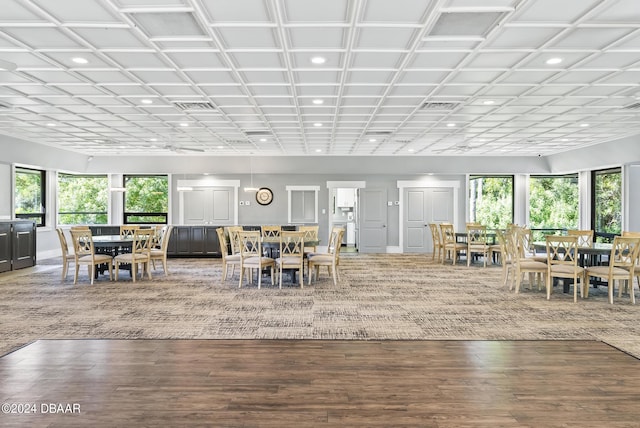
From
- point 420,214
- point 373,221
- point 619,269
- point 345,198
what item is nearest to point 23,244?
point 373,221

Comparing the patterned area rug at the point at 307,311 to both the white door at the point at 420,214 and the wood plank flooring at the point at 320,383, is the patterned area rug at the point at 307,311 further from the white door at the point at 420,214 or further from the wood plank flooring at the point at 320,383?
the white door at the point at 420,214

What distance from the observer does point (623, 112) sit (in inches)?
274

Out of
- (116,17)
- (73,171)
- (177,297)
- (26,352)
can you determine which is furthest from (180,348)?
(73,171)

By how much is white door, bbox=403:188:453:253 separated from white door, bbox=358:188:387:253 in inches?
28.5

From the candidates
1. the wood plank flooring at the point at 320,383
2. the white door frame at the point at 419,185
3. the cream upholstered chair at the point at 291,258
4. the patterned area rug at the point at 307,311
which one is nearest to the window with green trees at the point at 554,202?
the white door frame at the point at 419,185

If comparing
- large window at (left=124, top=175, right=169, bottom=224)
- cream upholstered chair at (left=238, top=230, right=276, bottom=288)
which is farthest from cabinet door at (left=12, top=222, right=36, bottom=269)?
cream upholstered chair at (left=238, top=230, right=276, bottom=288)

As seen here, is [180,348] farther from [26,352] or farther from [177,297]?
[177,297]

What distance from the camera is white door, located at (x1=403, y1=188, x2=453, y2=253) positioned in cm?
1314

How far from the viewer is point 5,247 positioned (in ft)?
27.3

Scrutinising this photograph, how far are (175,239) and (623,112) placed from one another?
35.5ft

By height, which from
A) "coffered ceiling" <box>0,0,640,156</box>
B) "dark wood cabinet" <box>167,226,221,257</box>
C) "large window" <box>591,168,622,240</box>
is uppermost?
"coffered ceiling" <box>0,0,640,156</box>

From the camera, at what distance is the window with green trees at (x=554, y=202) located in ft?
40.1

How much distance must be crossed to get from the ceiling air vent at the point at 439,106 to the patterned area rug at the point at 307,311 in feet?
10.0

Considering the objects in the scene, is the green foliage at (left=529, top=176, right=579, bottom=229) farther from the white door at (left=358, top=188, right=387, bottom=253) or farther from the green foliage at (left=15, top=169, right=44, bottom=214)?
the green foliage at (left=15, top=169, right=44, bottom=214)
